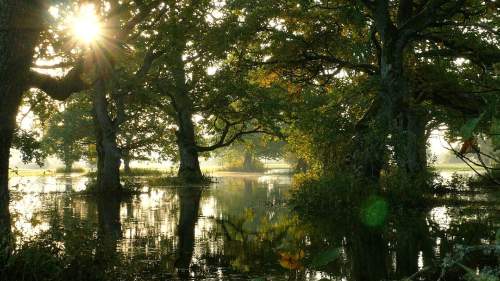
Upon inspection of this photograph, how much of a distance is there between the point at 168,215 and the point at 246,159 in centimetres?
7832

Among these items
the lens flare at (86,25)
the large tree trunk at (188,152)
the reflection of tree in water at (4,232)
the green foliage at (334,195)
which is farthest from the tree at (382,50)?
the large tree trunk at (188,152)

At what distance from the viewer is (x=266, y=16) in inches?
870

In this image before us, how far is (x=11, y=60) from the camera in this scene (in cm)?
775

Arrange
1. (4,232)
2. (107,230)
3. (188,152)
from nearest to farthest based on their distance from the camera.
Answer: (4,232) < (107,230) < (188,152)

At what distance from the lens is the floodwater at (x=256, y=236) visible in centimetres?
911

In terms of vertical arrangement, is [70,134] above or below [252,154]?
above

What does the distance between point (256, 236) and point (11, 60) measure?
7.85 meters

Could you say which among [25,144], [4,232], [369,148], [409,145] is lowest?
[4,232]

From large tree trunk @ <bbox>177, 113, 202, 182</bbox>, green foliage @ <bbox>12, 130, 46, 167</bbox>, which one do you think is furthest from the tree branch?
large tree trunk @ <bbox>177, 113, 202, 182</bbox>

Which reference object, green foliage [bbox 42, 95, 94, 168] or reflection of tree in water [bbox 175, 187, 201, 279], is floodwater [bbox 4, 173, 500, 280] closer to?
reflection of tree in water [bbox 175, 187, 201, 279]

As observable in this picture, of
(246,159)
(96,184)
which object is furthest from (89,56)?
(246,159)

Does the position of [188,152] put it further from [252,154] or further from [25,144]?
[252,154]

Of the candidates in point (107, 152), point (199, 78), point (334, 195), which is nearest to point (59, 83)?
point (334, 195)

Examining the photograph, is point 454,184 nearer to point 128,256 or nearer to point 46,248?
point 128,256
